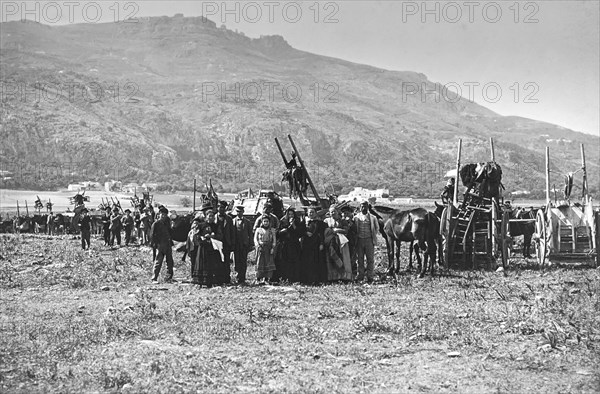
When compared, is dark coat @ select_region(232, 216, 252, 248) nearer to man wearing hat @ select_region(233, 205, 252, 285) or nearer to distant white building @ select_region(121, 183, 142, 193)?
man wearing hat @ select_region(233, 205, 252, 285)

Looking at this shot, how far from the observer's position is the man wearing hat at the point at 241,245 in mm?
14570

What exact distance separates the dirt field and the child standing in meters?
0.69

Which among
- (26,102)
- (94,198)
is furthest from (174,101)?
(94,198)

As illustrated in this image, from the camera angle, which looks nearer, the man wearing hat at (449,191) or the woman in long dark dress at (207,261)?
the woman in long dark dress at (207,261)

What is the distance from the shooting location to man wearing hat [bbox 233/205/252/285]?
14570mm

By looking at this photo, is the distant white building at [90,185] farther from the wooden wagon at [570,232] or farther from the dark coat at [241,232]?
the wooden wagon at [570,232]

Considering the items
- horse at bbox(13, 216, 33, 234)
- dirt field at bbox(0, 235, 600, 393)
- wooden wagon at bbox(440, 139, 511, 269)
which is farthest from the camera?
horse at bbox(13, 216, 33, 234)

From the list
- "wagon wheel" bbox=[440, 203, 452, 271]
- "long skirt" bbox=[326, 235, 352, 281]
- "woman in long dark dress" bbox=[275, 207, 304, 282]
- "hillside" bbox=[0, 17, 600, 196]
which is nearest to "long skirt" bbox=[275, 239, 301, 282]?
"woman in long dark dress" bbox=[275, 207, 304, 282]

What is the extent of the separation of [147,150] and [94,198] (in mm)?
42339

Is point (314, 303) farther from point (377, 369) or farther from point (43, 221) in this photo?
point (43, 221)

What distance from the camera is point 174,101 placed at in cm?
18100

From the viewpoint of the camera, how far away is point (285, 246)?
14.4m

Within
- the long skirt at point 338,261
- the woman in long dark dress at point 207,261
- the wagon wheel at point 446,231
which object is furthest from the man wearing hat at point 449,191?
the woman in long dark dress at point 207,261

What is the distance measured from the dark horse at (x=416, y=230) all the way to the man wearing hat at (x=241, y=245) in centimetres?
353
